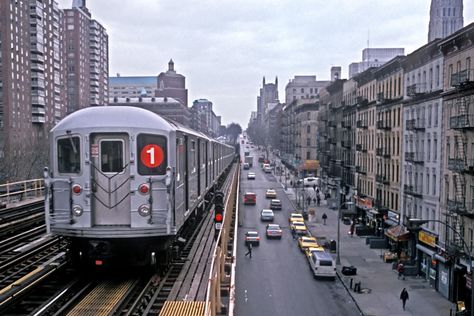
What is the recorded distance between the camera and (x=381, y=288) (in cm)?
3297

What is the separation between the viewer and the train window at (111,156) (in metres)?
11.5

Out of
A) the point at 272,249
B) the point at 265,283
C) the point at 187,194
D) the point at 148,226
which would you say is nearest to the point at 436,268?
the point at 265,283

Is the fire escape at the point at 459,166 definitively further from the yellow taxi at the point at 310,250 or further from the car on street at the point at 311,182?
the car on street at the point at 311,182

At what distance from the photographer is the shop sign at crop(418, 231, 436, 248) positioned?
109ft

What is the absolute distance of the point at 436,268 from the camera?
32.8 m

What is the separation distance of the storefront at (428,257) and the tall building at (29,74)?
166 feet

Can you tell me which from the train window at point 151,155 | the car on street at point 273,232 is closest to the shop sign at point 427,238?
the car on street at point 273,232

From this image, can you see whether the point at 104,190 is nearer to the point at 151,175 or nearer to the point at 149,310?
the point at 151,175

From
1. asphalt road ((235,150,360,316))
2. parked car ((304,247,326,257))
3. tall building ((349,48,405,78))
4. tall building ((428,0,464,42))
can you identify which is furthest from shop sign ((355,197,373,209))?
tall building ((428,0,464,42))

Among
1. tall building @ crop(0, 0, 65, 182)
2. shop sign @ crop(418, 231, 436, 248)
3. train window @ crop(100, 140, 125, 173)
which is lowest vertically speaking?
shop sign @ crop(418, 231, 436, 248)

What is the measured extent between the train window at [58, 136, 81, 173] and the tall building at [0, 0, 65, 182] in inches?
2355

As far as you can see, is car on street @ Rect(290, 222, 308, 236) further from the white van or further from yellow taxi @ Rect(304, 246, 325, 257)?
the white van

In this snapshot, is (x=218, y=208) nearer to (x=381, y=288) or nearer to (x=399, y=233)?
(x=381, y=288)

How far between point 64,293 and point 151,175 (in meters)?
3.14
